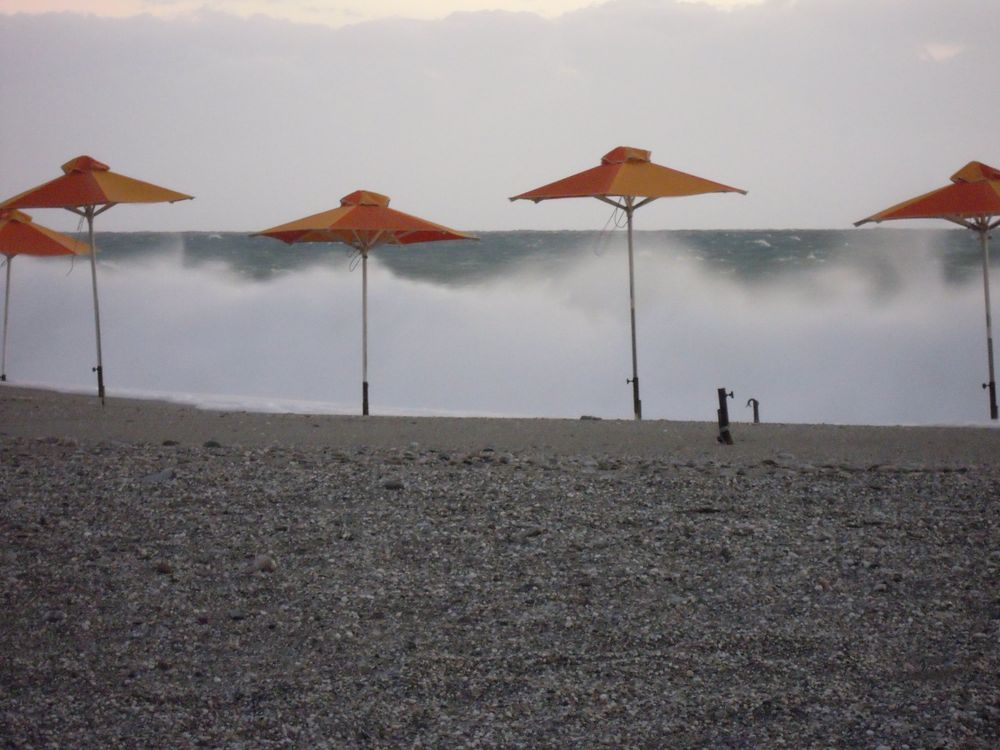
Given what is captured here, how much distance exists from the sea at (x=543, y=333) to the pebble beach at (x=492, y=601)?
573 cm

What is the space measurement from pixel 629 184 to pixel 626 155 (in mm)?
389

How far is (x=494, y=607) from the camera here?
13.5 ft

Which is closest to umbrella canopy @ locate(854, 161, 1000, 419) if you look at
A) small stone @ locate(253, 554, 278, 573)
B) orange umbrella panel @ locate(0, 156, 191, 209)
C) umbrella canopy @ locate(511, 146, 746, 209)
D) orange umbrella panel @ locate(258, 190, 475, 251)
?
umbrella canopy @ locate(511, 146, 746, 209)

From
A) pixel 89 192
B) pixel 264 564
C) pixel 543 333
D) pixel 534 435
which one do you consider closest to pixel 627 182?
pixel 534 435

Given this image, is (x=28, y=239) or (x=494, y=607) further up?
(x=28, y=239)

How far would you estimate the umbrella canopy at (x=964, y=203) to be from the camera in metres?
9.71

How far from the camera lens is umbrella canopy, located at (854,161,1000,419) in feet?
31.9

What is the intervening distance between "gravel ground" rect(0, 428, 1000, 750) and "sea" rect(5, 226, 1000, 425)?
6.03 metres

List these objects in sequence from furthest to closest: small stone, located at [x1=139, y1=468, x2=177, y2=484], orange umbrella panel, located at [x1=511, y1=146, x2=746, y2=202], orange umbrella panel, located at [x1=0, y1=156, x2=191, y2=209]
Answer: orange umbrella panel, located at [x1=0, y1=156, x2=191, y2=209], orange umbrella panel, located at [x1=511, y1=146, x2=746, y2=202], small stone, located at [x1=139, y1=468, x2=177, y2=484]

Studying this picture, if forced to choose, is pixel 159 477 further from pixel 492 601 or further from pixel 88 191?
pixel 88 191

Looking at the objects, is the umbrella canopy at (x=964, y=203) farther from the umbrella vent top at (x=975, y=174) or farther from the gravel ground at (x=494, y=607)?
the gravel ground at (x=494, y=607)

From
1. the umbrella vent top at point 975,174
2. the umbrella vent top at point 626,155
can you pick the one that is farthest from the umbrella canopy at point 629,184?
the umbrella vent top at point 975,174

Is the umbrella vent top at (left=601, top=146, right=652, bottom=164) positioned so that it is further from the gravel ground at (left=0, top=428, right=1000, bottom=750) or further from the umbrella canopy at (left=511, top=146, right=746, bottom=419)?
the gravel ground at (left=0, top=428, right=1000, bottom=750)

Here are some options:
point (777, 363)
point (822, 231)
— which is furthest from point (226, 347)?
point (822, 231)
